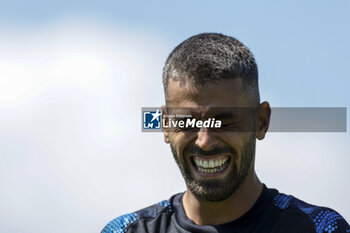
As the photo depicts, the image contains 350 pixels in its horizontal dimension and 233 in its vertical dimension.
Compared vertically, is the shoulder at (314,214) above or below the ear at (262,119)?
below

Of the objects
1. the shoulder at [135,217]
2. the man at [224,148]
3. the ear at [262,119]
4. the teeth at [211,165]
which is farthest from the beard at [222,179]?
the shoulder at [135,217]

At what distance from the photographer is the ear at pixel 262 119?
7684 millimetres

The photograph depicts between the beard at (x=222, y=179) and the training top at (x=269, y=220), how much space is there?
0.39 metres

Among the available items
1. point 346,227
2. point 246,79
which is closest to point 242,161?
point 246,79

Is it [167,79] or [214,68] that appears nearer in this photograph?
[214,68]

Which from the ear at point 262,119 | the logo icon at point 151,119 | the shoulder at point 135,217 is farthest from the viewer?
the logo icon at point 151,119

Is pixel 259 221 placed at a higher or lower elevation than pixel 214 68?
lower

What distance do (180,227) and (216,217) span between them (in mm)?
503

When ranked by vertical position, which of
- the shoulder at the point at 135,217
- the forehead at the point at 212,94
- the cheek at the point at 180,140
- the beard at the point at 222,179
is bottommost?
the shoulder at the point at 135,217

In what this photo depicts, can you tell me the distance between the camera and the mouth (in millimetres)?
7281

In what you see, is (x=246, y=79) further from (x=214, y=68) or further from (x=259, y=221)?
(x=259, y=221)

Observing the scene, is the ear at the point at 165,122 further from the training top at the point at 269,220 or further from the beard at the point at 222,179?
the training top at the point at 269,220

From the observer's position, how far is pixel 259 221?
7438mm

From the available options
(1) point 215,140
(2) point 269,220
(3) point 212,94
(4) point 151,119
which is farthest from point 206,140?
(4) point 151,119
